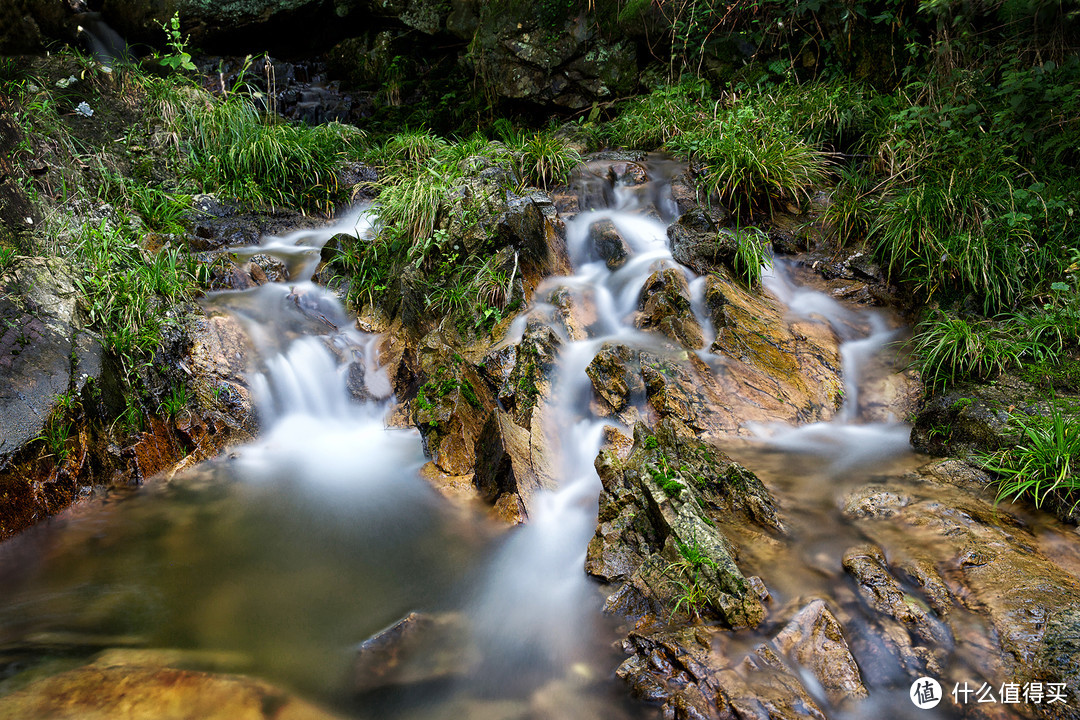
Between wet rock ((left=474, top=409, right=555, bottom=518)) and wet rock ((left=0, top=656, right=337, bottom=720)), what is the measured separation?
5.50ft

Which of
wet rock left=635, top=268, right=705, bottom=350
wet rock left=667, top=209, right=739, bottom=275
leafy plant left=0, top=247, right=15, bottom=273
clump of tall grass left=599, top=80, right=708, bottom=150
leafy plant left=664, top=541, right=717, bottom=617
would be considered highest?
clump of tall grass left=599, top=80, right=708, bottom=150

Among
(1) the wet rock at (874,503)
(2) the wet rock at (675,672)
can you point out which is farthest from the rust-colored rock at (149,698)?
(1) the wet rock at (874,503)

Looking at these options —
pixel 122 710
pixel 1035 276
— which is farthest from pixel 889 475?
pixel 122 710

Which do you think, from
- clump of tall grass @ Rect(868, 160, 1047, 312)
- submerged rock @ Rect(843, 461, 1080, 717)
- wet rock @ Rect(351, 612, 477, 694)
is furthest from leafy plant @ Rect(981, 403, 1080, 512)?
wet rock @ Rect(351, 612, 477, 694)

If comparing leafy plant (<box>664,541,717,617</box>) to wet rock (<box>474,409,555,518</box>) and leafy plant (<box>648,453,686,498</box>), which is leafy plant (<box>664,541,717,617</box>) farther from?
wet rock (<box>474,409,555,518</box>)

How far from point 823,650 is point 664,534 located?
2.74ft

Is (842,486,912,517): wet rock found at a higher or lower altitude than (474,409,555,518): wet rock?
lower

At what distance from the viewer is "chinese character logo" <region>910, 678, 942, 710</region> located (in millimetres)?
2199

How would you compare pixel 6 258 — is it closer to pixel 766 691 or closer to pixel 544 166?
pixel 544 166

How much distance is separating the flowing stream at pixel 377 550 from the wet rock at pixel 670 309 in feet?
0.46

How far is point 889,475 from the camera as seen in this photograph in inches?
140

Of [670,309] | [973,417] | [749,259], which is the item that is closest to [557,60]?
[749,259]

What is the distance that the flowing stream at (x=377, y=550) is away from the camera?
262 cm

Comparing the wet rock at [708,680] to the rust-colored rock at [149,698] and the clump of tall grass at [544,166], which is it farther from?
the clump of tall grass at [544,166]
